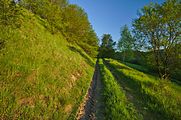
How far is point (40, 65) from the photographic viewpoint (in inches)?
513

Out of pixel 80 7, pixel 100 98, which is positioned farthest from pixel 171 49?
pixel 80 7

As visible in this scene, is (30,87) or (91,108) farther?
(91,108)

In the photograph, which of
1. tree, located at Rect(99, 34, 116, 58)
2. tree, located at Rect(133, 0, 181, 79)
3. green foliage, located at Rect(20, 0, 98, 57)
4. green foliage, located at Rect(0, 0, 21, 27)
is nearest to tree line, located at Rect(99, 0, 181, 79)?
tree, located at Rect(133, 0, 181, 79)

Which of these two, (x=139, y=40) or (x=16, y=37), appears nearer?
(x=16, y=37)

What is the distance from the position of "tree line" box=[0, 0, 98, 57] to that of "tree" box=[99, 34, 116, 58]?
132ft

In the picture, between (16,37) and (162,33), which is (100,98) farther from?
(162,33)

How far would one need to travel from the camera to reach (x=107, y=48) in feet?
325

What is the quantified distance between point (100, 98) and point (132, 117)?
366cm

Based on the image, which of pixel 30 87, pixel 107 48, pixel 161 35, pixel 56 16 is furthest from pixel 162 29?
pixel 107 48

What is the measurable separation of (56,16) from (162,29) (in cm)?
1587

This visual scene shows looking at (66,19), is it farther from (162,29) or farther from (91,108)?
(91,108)

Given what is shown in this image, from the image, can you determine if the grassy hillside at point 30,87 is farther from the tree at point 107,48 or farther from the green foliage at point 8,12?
the tree at point 107,48

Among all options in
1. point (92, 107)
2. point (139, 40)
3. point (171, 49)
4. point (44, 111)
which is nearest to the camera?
point (44, 111)

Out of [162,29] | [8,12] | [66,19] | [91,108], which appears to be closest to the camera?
[8,12]
